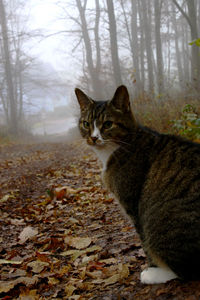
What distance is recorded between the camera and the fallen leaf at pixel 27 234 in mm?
3299

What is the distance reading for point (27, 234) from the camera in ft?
11.2

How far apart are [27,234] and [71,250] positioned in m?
0.74

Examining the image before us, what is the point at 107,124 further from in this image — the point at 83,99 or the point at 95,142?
the point at 83,99

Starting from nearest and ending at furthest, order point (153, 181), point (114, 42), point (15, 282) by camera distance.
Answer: point (153, 181), point (15, 282), point (114, 42)

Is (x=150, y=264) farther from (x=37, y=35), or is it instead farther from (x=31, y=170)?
(x=37, y=35)

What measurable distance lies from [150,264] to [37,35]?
54.5 feet

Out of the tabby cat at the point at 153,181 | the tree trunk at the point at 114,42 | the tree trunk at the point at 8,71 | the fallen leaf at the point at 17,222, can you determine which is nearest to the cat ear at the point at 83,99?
the tabby cat at the point at 153,181

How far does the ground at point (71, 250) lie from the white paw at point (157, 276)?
0.15ft

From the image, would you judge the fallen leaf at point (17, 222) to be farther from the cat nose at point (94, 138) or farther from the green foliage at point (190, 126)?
the green foliage at point (190, 126)

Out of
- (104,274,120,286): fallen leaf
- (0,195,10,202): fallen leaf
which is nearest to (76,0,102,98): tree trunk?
(0,195,10,202): fallen leaf

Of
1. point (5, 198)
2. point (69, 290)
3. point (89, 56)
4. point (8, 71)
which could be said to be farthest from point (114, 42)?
point (69, 290)

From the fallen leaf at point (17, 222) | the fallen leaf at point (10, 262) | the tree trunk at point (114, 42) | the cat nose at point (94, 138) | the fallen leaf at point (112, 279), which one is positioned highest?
the tree trunk at point (114, 42)

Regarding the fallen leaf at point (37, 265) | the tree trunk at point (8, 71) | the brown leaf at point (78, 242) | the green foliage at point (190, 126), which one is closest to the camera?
the fallen leaf at point (37, 265)

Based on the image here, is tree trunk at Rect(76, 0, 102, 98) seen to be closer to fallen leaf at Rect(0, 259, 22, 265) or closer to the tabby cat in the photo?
the tabby cat
